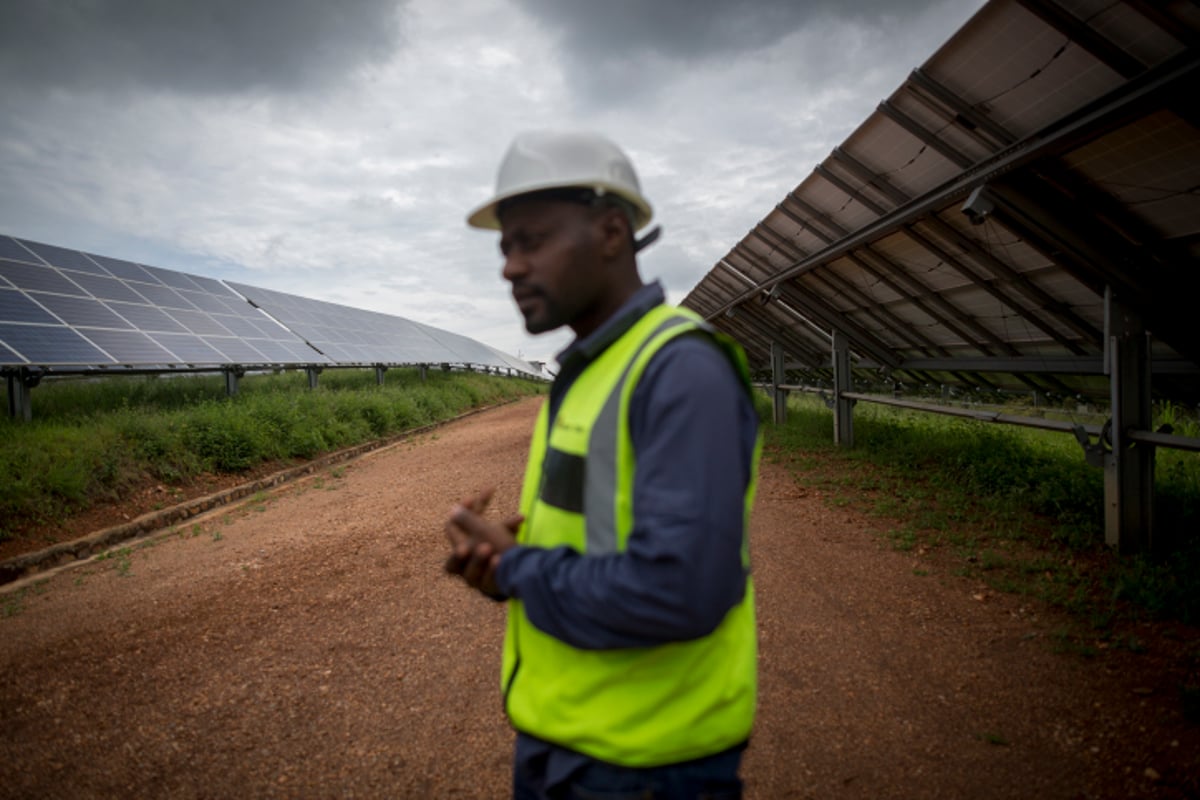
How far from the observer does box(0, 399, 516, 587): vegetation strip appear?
591cm

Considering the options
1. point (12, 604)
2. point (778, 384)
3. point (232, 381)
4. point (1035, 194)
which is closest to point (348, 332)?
point (232, 381)

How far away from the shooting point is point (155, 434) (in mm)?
8977

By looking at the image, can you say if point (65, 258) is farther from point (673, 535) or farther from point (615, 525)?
point (673, 535)

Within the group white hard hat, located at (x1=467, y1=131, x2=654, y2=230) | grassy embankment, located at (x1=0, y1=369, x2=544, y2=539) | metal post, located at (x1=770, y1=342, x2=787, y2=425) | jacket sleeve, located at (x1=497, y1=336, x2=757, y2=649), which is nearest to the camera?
jacket sleeve, located at (x1=497, y1=336, x2=757, y2=649)

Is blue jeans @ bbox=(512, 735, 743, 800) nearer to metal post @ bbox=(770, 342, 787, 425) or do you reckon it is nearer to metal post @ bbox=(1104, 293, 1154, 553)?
metal post @ bbox=(1104, 293, 1154, 553)

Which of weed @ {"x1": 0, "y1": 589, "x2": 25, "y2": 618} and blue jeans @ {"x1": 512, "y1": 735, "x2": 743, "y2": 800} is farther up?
blue jeans @ {"x1": 512, "y1": 735, "x2": 743, "y2": 800}

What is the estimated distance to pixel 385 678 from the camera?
377 centimetres

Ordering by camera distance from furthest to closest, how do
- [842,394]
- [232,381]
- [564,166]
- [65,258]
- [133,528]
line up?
[65,258] → [232,381] → [842,394] → [133,528] → [564,166]

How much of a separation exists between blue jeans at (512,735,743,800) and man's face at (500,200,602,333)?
0.85m

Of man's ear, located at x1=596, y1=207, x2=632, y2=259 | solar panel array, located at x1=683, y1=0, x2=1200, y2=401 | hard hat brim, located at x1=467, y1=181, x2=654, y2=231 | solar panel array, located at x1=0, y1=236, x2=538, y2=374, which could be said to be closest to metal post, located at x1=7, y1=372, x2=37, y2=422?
solar panel array, located at x1=0, y1=236, x2=538, y2=374

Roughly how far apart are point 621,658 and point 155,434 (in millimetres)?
9859

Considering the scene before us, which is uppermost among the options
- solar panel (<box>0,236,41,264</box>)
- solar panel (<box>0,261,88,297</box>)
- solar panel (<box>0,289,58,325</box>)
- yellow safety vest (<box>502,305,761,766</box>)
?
solar panel (<box>0,236,41,264</box>)

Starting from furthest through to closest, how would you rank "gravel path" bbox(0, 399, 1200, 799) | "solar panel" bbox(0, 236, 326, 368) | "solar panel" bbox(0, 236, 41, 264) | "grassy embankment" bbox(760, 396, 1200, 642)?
"solar panel" bbox(0, 236, 41, 264) < "solar panel" bbox(0, 236, 326, 368) < "grassy embankment" bbox(760, 396, 1200, 642) < "gravel path" bbox(0, 399, 1200, 799)

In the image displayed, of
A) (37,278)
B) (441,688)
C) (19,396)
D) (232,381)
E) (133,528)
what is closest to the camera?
(441,688)
